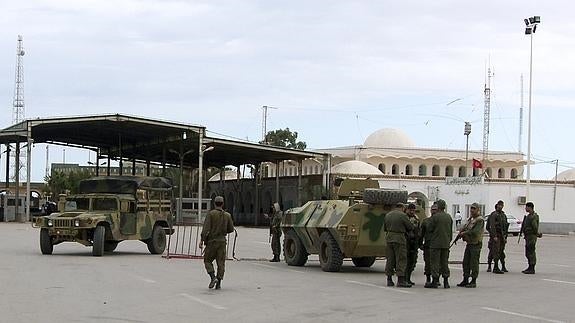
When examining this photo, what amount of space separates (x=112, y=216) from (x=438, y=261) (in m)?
10.9

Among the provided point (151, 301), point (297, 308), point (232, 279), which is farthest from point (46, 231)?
point (297, 308)

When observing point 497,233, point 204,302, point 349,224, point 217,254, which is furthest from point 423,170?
point 204,302

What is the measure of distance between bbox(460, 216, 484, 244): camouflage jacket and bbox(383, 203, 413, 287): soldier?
1.10m

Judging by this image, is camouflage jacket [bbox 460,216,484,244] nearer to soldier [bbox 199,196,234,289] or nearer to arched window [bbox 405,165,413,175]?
soldier [bbox 199,196,234,289]

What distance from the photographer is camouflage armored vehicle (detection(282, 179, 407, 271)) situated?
18984mm

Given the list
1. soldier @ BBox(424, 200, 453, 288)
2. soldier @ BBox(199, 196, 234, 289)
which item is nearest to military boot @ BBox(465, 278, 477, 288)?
soldier @ BBox(424, 200, 453, 288)

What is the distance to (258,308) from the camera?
1276 centimetres

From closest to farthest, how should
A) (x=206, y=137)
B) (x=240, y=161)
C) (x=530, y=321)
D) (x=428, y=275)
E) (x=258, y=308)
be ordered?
1. (x=530, y=321)
2. (x=258, y=308)
3. (x=428, y=275)
4. (x=206, y=137)
5. (x=240, y=161)

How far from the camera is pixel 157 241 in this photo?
25641 millimetres

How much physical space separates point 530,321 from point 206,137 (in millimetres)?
46331

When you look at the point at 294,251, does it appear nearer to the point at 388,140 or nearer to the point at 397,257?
the point at 397,257

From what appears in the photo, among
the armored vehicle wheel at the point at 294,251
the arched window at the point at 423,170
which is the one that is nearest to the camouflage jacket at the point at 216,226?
the armored vehicle wheel at the point at 294,251

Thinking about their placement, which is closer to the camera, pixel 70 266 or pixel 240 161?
pixel 70 266

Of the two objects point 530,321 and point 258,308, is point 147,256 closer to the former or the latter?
point 258,308
